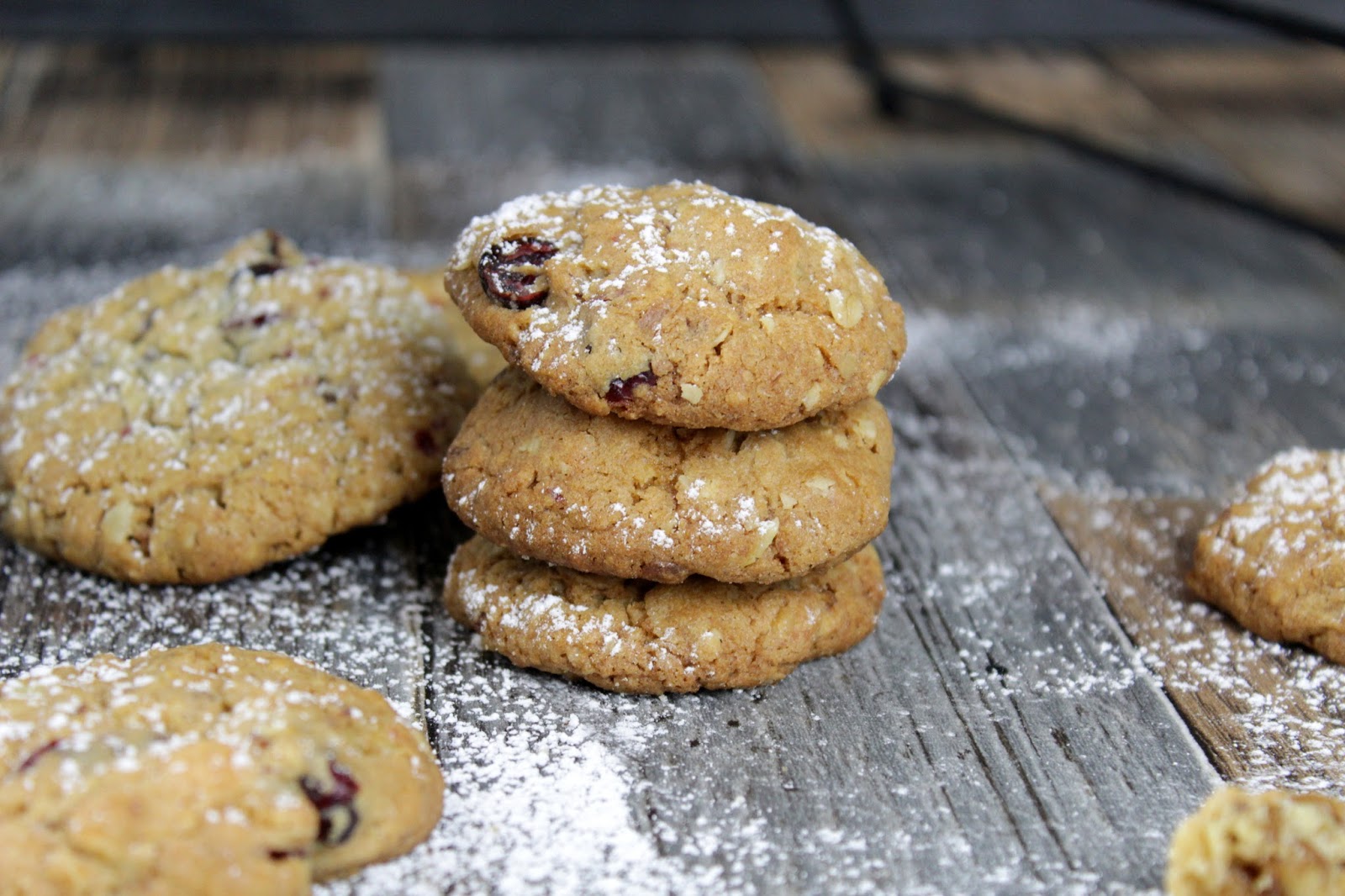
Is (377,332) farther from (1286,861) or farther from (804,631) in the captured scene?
(1286,861)

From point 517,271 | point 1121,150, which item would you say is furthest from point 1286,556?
point 1121,150

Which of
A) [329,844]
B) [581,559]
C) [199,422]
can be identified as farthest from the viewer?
[199,422]

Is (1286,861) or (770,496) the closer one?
(1286,861)

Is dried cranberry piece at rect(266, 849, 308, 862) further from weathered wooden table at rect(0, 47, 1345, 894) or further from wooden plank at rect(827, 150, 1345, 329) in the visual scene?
wooden plank at rect(827, 150, 1345, 329)

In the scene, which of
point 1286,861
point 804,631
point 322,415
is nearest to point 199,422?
point 322,415

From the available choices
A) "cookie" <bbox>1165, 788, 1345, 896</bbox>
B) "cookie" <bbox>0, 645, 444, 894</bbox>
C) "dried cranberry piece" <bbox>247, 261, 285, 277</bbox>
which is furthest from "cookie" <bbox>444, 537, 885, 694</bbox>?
"dried cranberry piece" <bbox>247, 261, 285, 277</bbox>

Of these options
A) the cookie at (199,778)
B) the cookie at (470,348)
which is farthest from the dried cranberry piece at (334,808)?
the cookie at (470,348)
